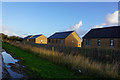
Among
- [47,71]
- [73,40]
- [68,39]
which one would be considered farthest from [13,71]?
[73,40]

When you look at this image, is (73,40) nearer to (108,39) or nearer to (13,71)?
(108,39)

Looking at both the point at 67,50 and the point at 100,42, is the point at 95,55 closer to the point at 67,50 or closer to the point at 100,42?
the point at 67,50

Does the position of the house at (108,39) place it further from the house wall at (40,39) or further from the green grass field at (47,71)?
the house wall at (40,39)

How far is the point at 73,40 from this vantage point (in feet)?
116

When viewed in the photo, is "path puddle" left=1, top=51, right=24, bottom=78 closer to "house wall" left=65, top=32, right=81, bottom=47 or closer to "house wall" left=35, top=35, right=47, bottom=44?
"house wall" left=65, top=32, right=81, bottom=47

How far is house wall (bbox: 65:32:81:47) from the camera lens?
33438 millimetres

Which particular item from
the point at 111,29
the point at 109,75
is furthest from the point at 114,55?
the point at 111,29

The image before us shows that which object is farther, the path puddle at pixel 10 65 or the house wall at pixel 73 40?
the house wall at pixel 73 40

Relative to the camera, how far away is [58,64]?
23.4ft

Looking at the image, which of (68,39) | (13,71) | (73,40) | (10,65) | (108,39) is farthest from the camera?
(73,40)

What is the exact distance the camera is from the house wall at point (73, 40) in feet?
110

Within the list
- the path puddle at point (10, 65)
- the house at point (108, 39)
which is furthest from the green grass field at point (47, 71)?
the house at point (108, 39)

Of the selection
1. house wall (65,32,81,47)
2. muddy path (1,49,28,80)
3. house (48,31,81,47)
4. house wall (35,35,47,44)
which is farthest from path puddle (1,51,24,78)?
house wall (35,35,47,44)

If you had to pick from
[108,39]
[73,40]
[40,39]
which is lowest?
[73,40]
